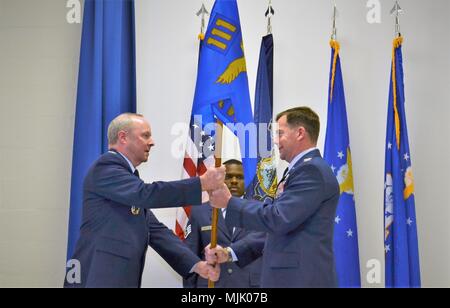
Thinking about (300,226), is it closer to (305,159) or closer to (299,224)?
(299,224)

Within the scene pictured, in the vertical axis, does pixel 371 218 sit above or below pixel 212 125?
below

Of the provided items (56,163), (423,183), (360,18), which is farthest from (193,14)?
(423,183)

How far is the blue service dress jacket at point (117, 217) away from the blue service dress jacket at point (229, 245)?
2.47ft

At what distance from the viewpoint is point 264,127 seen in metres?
4.30

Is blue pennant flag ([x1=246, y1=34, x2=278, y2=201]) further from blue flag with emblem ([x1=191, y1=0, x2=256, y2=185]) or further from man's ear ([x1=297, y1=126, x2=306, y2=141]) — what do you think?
man's ear ([x1=297, y1=126, x2=306, y2=141])

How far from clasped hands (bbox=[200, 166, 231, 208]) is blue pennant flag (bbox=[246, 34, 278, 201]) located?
834 millimetres

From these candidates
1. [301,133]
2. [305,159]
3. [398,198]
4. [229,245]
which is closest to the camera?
[305,159]

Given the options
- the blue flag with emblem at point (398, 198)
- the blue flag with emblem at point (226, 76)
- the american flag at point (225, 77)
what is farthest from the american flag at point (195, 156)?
the blue flag with emblem at point (398, 198)

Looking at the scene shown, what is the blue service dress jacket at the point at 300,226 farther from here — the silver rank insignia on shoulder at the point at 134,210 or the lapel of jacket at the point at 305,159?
the silver rank insignia on shoulder at the point at 134,210

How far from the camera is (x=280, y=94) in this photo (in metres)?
4.71

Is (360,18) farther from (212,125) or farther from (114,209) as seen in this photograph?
(114,209)

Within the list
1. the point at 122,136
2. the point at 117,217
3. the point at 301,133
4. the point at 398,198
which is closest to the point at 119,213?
the point at 117,217

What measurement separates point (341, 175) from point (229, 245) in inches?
41.5

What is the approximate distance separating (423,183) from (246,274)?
1733 millimetres
